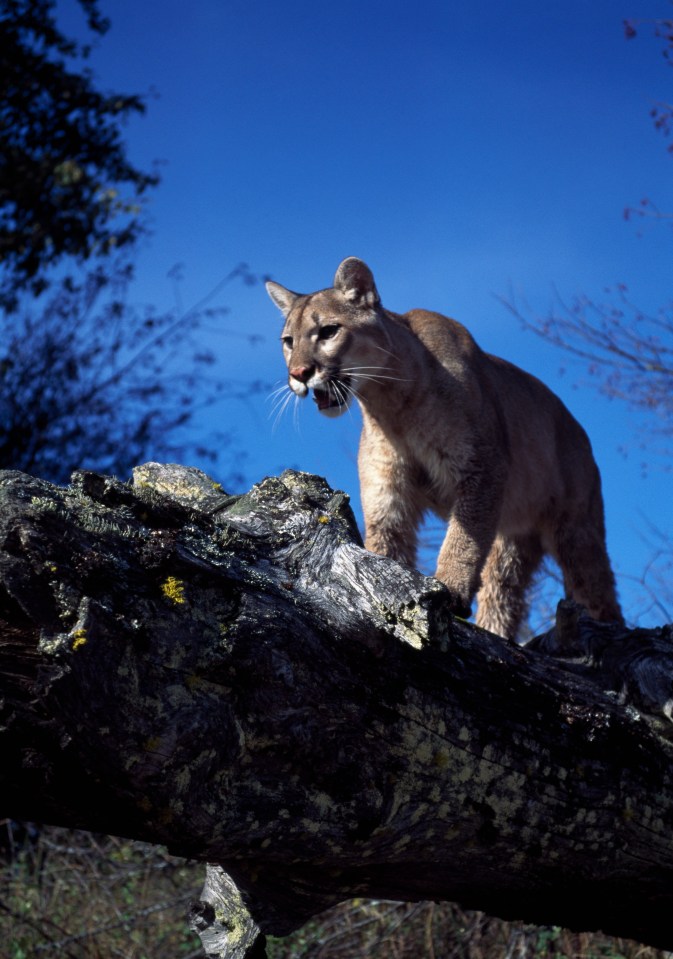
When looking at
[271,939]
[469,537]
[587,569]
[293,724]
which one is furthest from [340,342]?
[293,724]

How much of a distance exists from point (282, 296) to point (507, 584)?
2.48 metres

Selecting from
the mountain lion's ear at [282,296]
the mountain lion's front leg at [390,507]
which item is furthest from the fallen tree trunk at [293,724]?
the mountain lion's ear at [282,296]

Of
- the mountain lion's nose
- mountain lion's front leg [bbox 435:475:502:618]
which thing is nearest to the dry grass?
mountain lion's front leg [bbox 435:475:502:618]

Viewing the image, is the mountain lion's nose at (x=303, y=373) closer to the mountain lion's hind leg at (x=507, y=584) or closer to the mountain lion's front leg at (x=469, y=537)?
the mountain lion's front leg at (x=469, y=537)

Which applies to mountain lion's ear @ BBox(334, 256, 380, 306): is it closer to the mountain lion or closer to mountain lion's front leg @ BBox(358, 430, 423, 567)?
the mountain lion

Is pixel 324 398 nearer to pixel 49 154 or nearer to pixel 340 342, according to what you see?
pixel 340 342

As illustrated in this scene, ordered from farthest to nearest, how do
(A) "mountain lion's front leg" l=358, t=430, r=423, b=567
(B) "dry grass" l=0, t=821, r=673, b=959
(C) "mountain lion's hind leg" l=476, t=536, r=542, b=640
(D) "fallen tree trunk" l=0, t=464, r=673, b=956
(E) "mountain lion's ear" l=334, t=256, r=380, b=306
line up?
(C) "mountain lion's hind leg" l=476, t=536, r=542, b=640 < (E) "mountain lion's ear" l=334, t=256, r=380, b=306 < (A) "mountain lion's front leg" l=358, t=430, r=423, b=567 < (B) "dry grass" l=0, t=821, r=673, b=959 < (D) "fallen tree trunk" l=0, t=464, r=673, b=956

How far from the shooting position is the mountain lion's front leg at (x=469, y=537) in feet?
18.1

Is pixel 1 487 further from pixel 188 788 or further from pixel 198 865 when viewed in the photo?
pixel 198 865

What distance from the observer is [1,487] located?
248cm

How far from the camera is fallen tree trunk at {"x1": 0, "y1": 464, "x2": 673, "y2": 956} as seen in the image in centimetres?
235

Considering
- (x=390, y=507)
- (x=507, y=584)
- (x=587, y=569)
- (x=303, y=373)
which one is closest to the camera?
(x=303, y=373)

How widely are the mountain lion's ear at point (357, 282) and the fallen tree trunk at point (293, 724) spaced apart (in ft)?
8.93

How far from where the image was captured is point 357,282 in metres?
6.24
